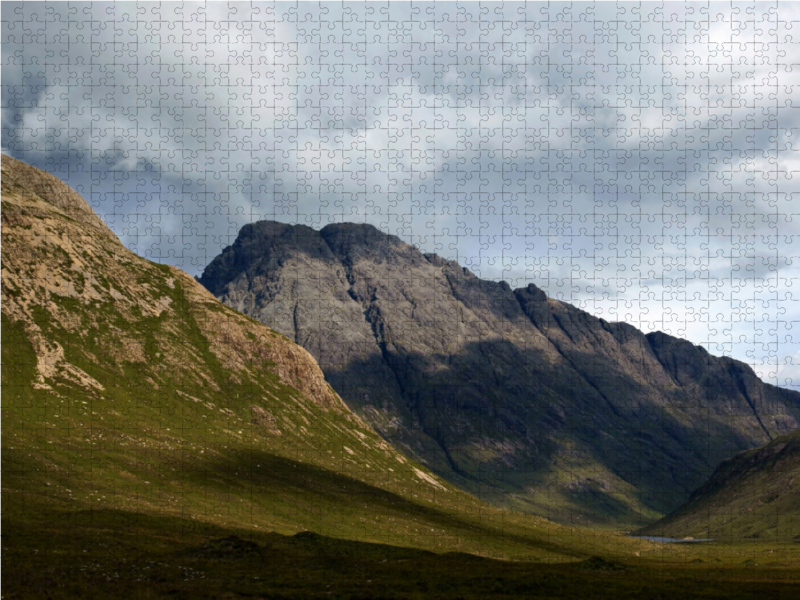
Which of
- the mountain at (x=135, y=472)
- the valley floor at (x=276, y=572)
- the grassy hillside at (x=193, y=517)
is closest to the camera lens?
the valley floor at (x=276, y=572)

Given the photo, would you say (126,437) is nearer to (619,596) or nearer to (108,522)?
(108,522)

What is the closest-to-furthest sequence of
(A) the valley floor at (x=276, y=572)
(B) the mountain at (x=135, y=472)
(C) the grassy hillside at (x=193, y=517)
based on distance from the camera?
(A) the valley floor at (x=276, y=572), (C) the grassy hillside at (x=193, y=517), (B) the mountain at (x=135, y=472)

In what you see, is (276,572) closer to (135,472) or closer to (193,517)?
(193,517)

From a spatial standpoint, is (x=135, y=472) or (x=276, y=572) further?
(x=135, y=472)

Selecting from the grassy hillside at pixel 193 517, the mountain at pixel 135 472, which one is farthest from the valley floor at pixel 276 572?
the mountain at pixel 135 472

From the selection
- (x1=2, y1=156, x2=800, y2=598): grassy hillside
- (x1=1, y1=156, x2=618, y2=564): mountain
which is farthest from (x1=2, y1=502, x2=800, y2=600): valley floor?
(x1=1, y1=156, x2=618, y2=564): mountain

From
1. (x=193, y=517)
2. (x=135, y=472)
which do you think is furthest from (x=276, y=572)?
(x=135, y=472)

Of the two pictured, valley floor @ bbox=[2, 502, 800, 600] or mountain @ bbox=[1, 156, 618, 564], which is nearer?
valley floor @ bbox=[2, 502, 800, 600]

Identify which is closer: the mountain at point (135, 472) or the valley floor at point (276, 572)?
the valley floor at point (276, 572)

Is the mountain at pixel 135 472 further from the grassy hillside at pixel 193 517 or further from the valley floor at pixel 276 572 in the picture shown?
the valley floor at pixel 276 572

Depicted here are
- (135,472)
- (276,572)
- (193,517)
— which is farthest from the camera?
(135,472)

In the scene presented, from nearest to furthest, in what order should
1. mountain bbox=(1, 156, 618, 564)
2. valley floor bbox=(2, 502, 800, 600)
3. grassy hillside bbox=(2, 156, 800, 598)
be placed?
valley floor bbox=(2, 502, 800, 600) → grassy hillside bbox=(2, 156, 800, 598) → mountain bbox=(1, 156, 618, 564)

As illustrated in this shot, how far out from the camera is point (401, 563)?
7544 cm

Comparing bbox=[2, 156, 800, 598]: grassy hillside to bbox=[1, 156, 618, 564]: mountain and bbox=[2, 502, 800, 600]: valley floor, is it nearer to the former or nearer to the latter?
bbox=[2, 502, 800, 600]: valley floor
